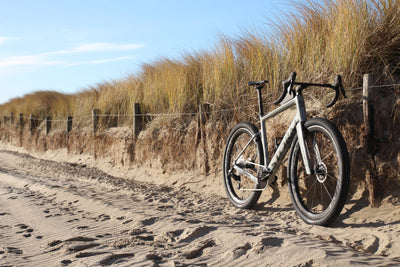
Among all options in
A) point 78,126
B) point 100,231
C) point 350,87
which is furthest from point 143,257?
point 78,126

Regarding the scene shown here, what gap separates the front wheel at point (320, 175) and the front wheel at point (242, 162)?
52 centimetres

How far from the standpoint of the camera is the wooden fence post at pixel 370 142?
156 inches

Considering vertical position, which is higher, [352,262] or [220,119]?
[220,119]

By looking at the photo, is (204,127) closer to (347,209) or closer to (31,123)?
(347,209)

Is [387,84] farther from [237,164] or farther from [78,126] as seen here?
[78,126]

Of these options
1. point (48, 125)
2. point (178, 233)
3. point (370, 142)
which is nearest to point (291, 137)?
point (370, 142)

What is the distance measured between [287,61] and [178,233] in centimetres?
315

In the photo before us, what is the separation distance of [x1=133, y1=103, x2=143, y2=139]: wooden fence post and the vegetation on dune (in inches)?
8.6

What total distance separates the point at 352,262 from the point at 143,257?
1434mm

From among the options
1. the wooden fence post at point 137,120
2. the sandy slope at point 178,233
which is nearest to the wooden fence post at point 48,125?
the wooden fence post at point 137,120

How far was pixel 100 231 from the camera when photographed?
373 centimetres

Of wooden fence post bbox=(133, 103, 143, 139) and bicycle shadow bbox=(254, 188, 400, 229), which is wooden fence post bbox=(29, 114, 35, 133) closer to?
wooden fence post bbox=(133, 103, 143, 139)

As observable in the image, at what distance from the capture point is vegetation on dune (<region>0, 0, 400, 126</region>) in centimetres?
446

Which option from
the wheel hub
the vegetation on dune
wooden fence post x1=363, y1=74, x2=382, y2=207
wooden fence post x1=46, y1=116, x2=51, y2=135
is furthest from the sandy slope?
wooden fence post x1=46, y1=116, x2=51, y2=135
